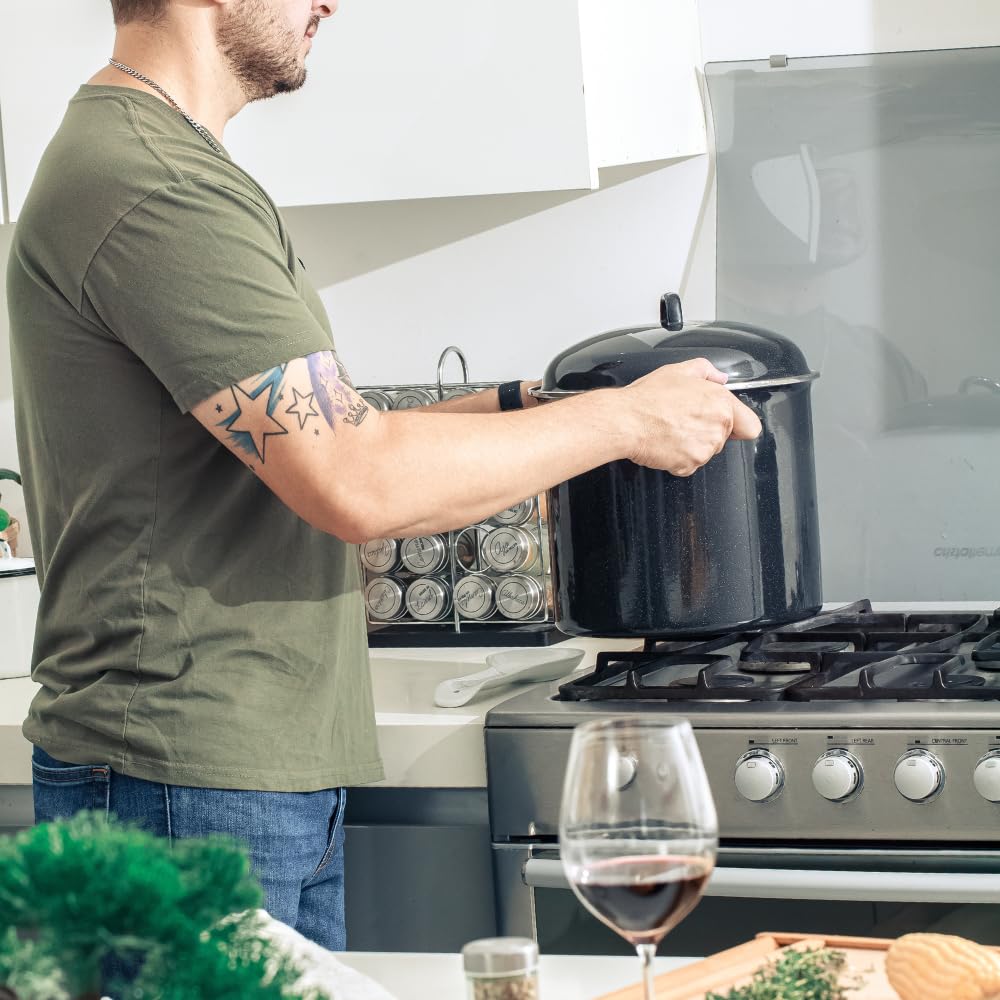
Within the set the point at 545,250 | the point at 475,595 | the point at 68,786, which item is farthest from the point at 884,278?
the point at 68,786

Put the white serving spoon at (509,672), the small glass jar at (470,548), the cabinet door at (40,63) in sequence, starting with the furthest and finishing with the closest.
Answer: the small glass jar at (470,548) → the cabinet door at (40,63) → the white serving spoon at (509,672)

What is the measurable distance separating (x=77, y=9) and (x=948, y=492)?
1.29m

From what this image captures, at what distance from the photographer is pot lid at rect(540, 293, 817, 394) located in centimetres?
139

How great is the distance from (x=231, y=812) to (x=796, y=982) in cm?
65

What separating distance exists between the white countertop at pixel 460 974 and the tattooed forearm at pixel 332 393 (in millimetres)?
402

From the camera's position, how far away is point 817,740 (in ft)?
4.37

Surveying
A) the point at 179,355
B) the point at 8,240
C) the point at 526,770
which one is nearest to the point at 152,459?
the point at 179,355

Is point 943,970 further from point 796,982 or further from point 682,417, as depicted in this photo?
point 682,417

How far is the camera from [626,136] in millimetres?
1826

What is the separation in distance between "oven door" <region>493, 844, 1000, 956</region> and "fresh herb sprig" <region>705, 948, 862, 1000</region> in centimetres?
65

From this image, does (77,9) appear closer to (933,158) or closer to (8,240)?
(8,240)

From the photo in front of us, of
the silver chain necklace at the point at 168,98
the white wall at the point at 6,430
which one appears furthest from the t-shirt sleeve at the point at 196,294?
the white wall at the point at 6,430

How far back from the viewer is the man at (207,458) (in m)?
1.08

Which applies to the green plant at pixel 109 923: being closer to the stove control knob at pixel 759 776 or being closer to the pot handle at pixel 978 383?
the stove control knob at pixel 759 776
